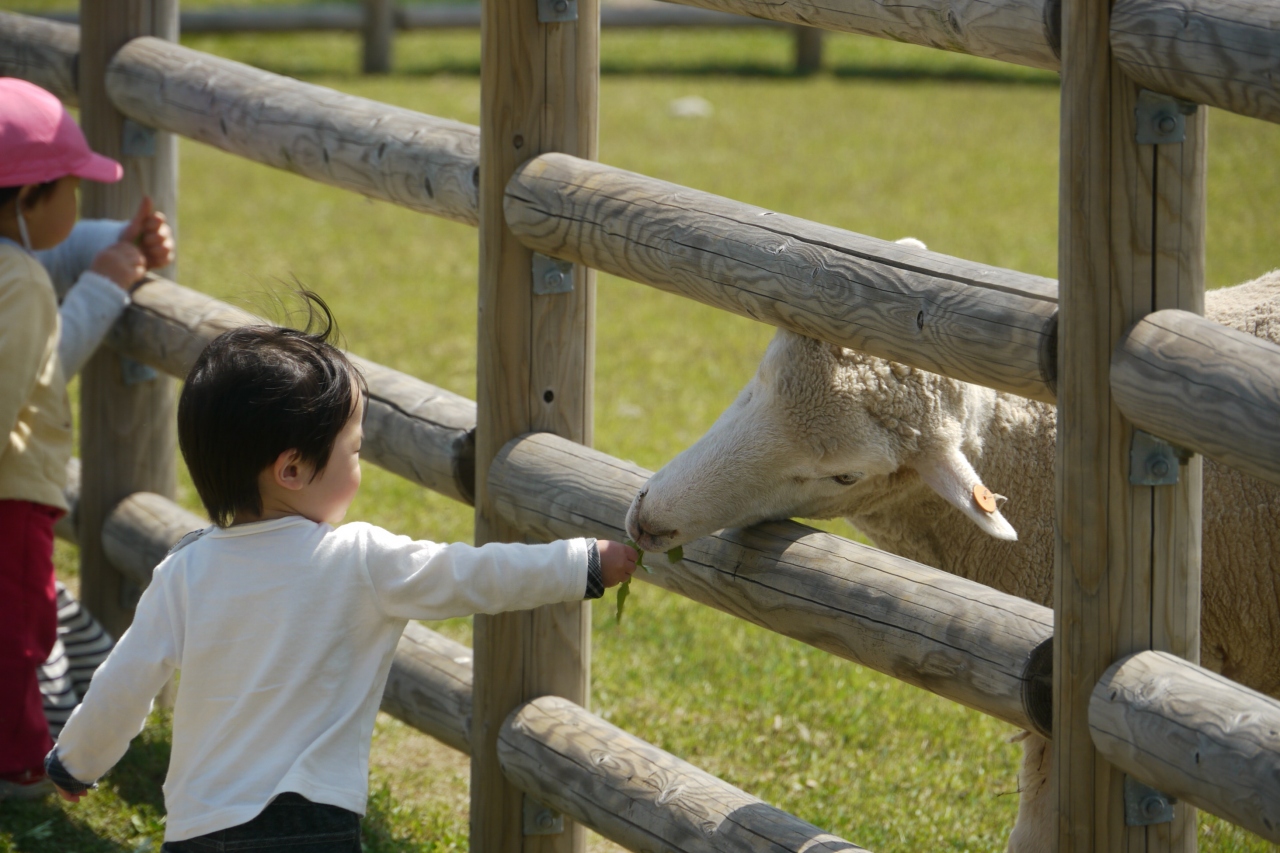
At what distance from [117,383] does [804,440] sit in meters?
2.61

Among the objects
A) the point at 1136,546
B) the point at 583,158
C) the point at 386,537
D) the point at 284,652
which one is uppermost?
the point at 583,158

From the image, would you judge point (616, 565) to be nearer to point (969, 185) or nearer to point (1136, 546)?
point (1136, 546)

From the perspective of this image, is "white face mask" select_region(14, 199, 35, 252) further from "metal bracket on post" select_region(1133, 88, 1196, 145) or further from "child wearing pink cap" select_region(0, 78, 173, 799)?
"metal bracket on post" select_region(1133, 88, 1196, 145)

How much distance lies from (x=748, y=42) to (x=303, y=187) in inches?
313

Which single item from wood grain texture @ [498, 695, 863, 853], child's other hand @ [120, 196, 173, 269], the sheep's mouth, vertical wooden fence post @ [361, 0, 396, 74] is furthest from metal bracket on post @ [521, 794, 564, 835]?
vertical wooden fence post @ [361, 0, 396, 74]

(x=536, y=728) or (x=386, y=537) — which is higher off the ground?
(x=386, y=537)

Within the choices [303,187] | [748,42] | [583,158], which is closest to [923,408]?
[583,158]

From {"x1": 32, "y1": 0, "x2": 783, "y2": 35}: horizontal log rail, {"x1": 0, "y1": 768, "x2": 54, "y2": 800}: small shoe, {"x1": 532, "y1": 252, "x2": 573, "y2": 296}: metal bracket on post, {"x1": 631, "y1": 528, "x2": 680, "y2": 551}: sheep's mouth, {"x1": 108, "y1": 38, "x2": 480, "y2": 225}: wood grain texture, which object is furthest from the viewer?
{"x1": 32, "y1": 0, "x2": 783, "y2": 35}: horizontal log rail

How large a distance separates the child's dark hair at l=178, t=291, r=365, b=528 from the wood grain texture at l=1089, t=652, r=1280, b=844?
131 centimetres

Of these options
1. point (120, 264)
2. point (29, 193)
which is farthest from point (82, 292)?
point (29, 193)

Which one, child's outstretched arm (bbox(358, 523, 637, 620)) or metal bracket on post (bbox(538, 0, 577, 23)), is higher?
metal bracket on post (bbox(538, 0, 577, 23))

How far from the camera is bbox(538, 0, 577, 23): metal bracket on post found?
2906 mm

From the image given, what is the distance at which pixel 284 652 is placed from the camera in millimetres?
2330

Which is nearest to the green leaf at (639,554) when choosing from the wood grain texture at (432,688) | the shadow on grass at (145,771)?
the wood grain texture at (432,688)
